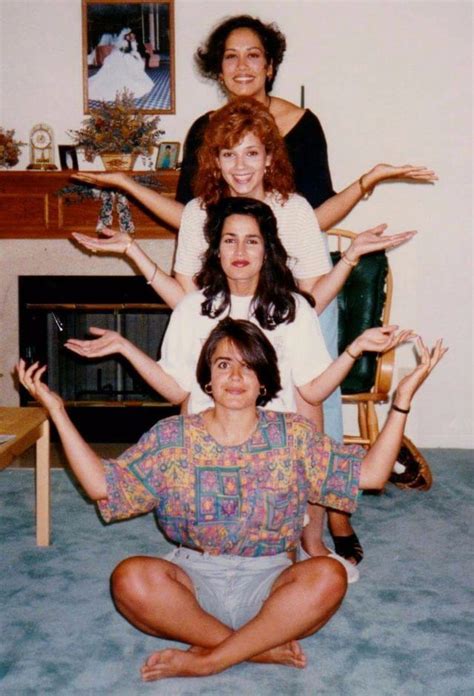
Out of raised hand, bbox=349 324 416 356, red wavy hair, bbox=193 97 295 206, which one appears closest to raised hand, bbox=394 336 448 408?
raised hand, bbox=349 324 416 356

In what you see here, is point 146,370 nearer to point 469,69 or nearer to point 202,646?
point 202,646

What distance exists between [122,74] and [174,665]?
3.10 meters

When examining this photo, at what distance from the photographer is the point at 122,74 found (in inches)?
154

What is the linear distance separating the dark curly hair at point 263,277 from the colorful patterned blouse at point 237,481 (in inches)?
13.6

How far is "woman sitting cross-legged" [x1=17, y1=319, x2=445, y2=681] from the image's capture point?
1544mm

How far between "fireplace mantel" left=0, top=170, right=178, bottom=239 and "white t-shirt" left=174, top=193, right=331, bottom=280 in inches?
69.4

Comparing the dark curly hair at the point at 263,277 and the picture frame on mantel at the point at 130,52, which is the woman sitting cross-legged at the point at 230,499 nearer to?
the dark curly hair at the point at 263,277

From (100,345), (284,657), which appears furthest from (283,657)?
(100,345)

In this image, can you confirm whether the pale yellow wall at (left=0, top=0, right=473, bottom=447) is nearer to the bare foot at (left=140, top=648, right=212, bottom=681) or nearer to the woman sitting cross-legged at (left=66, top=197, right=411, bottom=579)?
the woman sitting cross-legged at (left=66, top=197, right=411, bottom=579)

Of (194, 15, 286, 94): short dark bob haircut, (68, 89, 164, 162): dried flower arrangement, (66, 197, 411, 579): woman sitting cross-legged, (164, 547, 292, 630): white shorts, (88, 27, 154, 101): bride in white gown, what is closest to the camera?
(164, 547, 292, 630): white shorts

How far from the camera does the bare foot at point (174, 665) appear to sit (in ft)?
5.07

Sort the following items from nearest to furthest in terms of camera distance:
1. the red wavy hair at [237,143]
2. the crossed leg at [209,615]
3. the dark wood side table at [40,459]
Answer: the crossed leg at [209,615] < the red wavy hair at [237,143] < the dark wood side table at [40,459]

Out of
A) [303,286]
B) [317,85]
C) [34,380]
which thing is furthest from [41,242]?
[34,380]

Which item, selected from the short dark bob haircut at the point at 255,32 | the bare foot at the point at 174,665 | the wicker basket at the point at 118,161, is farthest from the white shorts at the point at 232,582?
the wicker basket at the point at 118,161
